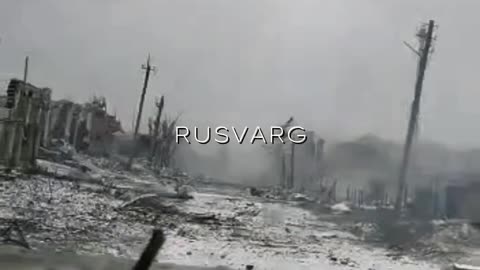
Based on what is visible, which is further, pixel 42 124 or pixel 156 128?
pixel 156 128

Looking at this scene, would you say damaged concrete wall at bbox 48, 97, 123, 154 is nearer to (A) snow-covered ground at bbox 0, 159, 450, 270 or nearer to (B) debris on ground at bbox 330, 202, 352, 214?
(A) snow-covered ground at bbox 0, 159, 450, 270

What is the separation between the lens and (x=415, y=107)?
21.1 metres

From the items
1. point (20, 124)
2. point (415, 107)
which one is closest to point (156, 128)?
point (20, 124)

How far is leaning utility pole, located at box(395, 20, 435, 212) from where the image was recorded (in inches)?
830

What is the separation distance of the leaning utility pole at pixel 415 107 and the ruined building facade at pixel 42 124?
460 inches

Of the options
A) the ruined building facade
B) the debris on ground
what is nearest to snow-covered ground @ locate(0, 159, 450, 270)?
the ruined building facade

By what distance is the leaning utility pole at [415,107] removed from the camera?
21078 mm

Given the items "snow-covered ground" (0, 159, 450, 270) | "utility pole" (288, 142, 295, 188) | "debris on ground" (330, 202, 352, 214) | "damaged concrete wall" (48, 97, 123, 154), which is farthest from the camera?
"damaged concrete wall" (48, 97, 123, 154)

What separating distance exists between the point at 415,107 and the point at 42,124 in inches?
507

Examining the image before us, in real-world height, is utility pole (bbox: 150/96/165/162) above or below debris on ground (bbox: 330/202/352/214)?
above

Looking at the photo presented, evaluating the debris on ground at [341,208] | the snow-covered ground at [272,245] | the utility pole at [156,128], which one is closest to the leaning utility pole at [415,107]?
the debris on ground at [341,208]

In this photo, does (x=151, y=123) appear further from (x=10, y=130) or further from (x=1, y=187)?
(x=1, y=187)

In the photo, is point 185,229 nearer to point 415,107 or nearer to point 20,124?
point 20,124

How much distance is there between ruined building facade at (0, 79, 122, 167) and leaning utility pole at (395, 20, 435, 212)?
1169 centimetres
